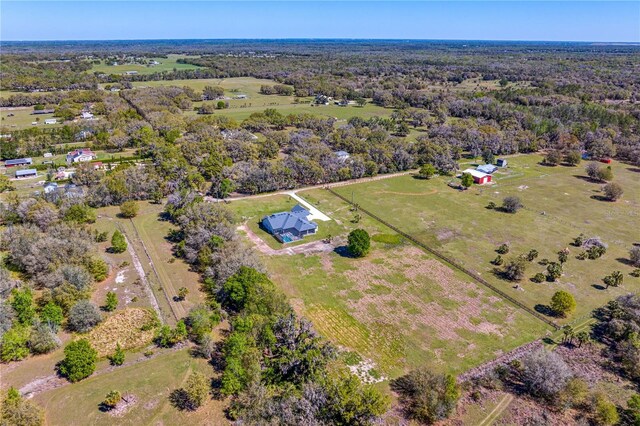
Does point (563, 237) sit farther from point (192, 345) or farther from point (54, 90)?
point (54, 90)

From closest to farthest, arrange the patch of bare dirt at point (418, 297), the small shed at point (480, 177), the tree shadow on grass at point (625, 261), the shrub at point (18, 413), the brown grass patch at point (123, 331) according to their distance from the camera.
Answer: the shrub at point (18, 413) → the brown grass patch at point (123, 331) → the patch of bare dirt at point (418, 297) → the tree shadow on grass at point (625, 261) → the small shed at point (480, 177)

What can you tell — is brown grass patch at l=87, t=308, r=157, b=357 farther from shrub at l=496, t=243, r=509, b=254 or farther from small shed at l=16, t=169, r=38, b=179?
small shed at l=16, t=169, r=38, b=179

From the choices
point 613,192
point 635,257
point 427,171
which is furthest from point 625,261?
point 427,171

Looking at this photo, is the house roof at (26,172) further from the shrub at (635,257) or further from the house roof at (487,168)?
the shrub at (635,257)

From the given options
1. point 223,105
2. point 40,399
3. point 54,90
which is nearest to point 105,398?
point 40,399

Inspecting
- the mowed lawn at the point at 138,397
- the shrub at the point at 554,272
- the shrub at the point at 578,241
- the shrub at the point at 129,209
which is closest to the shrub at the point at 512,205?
the shrub at the point at 578,241

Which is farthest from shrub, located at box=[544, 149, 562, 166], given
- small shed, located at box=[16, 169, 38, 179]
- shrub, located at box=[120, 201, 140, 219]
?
small shed, located at box=[16, 169, 38, 179]
